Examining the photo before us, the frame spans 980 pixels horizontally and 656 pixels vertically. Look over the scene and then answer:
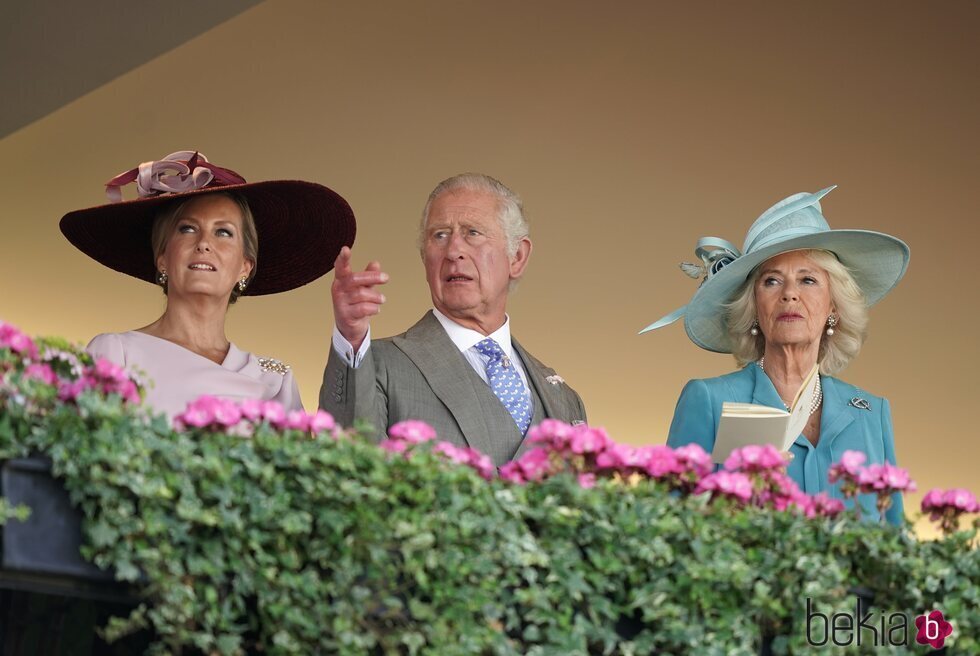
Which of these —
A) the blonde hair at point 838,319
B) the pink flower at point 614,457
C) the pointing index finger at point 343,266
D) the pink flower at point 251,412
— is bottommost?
the pink flower at point 251,412

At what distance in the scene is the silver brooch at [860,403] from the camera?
10.3ft

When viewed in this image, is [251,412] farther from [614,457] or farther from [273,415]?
[614,457]

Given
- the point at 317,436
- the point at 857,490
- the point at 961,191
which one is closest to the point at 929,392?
the point at 961,191

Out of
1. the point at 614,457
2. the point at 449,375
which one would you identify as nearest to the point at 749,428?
the point at 614,457

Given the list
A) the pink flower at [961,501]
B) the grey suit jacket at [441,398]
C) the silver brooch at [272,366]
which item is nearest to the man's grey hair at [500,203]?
the grey suit jacket at [441,398]

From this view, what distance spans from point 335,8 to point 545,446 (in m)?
3.47

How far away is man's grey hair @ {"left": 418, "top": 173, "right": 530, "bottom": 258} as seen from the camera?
342cm

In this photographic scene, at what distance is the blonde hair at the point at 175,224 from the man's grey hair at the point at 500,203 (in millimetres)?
422

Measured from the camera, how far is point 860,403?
3.16 meters

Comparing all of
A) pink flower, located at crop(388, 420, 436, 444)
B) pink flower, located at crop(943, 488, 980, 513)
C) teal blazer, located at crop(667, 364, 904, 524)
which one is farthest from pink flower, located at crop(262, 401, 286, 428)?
teal blazer, located at crop(667, 364, 904, 524)

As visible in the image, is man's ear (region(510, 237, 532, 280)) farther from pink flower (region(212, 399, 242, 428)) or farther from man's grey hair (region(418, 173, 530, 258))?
pink flower (region(212, 399, 242, 428))

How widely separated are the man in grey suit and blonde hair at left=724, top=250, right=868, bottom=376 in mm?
407

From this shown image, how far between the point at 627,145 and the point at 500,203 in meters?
2.01

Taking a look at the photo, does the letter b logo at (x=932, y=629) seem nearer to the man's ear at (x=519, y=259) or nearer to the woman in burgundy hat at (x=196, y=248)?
the woman in burgundy hat at (x=196, y=248)
